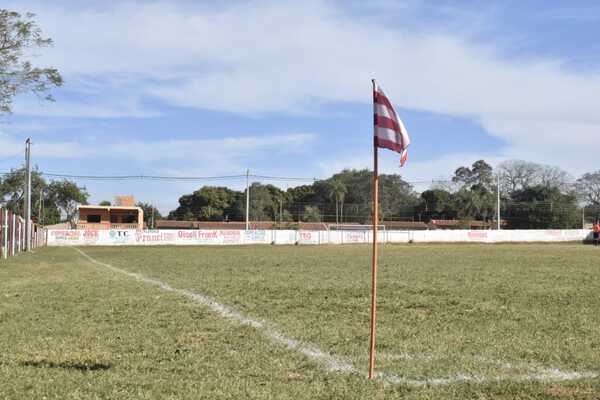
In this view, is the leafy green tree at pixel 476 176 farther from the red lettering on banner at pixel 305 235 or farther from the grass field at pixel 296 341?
the grass field at pixel 296 341

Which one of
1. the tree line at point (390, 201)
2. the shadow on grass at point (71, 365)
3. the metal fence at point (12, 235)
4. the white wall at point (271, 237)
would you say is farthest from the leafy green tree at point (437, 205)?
the shadow on grass at point (71, 365)

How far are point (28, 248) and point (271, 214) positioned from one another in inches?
3240

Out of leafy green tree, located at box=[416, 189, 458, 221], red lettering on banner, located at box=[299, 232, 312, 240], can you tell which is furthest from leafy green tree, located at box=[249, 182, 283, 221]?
red lettering on banner, located at box=[299, 232, 312, 240]

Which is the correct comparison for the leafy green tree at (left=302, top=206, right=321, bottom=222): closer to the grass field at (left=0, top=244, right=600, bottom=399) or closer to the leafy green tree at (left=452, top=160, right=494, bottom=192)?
the leafy green tree at (left=452, top=160, right=494, bottom=192)

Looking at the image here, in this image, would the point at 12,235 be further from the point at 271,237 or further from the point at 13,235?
the point at 271,237

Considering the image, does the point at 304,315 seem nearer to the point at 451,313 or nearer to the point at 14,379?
the point at 451,313

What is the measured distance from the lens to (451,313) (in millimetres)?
10867

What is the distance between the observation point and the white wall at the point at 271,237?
5450 centimetres

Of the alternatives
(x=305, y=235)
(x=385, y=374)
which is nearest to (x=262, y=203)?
(x=305, y=235)

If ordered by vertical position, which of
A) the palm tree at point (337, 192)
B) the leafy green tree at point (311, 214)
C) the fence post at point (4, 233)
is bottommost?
the fence post at point (4, 233)

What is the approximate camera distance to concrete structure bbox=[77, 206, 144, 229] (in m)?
94.9

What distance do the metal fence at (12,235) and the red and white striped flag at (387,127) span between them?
27.7 metres

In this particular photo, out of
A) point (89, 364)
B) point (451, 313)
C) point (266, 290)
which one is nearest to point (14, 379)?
point (89, 364)

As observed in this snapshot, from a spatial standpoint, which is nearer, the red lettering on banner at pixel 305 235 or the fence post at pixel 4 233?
the fence post at pixel 4 233
